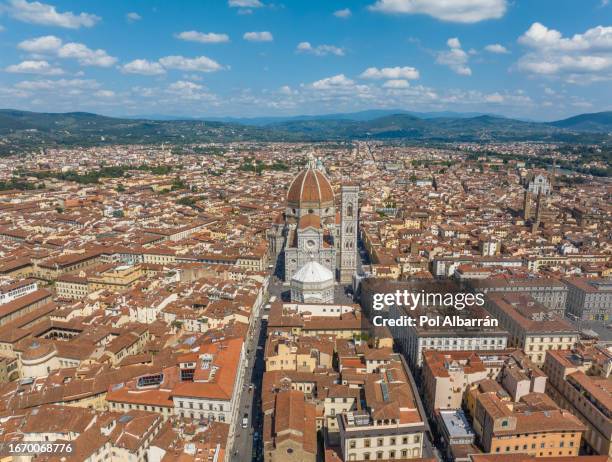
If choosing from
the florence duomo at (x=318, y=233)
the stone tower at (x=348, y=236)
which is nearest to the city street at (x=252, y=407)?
the florence duomo at (x=318, y=233)

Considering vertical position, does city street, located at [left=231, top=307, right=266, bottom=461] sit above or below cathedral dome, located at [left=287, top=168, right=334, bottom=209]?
below

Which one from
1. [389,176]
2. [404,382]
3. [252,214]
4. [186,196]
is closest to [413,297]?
[404,382]

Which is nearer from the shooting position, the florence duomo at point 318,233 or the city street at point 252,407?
the city street at point 252,407

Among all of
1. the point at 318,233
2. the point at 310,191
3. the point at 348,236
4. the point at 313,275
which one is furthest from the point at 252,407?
the point at 310,191

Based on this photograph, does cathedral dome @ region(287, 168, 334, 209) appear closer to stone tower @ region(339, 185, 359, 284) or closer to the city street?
stone tower @ region(339, 185, 359, 284)

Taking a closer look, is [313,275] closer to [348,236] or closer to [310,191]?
[348,236]

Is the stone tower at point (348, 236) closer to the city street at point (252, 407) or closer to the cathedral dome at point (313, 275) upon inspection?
the cathedral dome at point (313, 275)

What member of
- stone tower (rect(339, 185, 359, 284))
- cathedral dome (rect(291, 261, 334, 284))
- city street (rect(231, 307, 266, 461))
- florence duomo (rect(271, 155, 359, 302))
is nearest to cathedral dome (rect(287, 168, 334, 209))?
florence duomo (rect(271, 155, 359, 302))

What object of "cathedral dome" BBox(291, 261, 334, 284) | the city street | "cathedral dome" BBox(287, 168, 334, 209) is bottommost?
the city street
